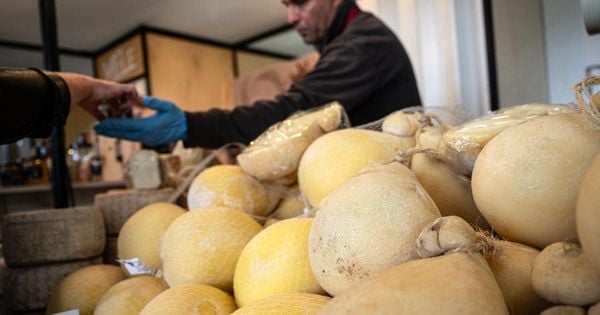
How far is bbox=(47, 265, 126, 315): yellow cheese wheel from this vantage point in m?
0.74

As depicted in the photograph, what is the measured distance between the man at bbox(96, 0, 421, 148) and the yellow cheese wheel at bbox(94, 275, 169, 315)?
0.59 meters

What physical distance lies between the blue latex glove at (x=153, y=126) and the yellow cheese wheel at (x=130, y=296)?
1.87 ft

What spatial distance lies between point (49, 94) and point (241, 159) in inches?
15.4

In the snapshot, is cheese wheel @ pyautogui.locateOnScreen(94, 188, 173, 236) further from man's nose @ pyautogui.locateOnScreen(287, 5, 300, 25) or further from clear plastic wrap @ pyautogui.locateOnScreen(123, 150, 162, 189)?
man's nose @ pyautogui.locateOnScreen(287, 5, 300, 25)

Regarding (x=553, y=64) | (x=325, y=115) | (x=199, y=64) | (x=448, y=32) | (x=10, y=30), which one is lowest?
(x=325, y=115)

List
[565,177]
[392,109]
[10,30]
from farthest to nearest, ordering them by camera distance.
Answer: [10,30] → [392,109] → [565,177]

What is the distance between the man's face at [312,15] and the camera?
1782 millimetres

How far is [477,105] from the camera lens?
2.52m

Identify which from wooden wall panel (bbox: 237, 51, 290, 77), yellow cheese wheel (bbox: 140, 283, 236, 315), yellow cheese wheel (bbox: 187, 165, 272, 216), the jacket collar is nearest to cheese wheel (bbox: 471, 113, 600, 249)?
yellow cheese wheel (bbox: 140, 283, 236, 315)

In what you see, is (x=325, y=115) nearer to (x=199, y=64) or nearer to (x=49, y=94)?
(x=49, y=94)

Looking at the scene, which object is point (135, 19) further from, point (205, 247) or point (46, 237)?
point (205, 247)

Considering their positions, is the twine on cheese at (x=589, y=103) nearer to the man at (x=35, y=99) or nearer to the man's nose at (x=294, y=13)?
the man at (x=35, y=99)

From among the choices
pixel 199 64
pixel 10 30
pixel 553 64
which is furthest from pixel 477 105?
pixel 10 30

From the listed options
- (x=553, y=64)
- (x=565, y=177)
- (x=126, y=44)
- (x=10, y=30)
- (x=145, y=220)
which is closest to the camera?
(x=565, y=177)
